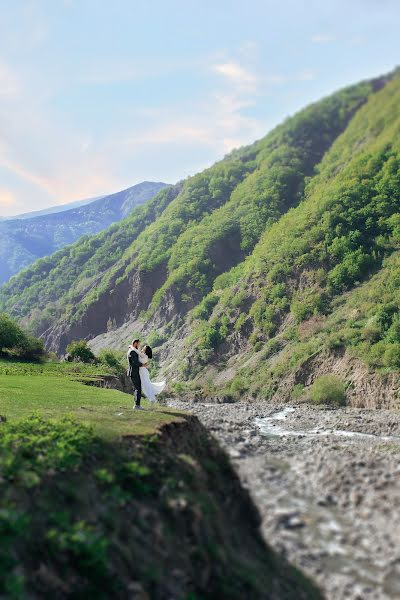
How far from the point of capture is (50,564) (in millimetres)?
8477

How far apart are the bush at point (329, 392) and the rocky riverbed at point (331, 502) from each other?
74.1ft

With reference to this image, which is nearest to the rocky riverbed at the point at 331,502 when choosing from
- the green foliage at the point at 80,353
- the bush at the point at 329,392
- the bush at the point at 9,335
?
the bush at the point at 329,392

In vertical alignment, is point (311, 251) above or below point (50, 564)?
above

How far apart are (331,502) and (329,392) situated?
41243mm

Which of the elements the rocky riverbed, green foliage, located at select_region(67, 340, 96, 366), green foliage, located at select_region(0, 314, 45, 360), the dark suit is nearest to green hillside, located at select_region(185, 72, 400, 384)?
green foliage, located at select_region(67, 340, 96, 366)

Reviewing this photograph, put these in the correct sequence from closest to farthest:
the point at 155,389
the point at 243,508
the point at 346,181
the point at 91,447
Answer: the point at 91,447 < the point at 243,508 < the point at 155,389 < the point at 346,181

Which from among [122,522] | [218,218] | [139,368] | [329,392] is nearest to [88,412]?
[139,368]

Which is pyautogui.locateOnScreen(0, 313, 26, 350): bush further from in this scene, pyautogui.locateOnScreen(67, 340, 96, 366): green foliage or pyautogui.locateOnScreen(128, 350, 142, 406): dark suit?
pyautogui.locateOnScreen(128, 350, 142, 406): dark suit

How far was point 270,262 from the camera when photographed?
323 ft

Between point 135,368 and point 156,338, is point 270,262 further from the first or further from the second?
point 135,368

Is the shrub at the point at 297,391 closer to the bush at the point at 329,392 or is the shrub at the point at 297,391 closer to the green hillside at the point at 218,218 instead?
the bush at the point at 329,392

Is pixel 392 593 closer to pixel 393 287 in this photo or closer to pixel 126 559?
pixel 126 559

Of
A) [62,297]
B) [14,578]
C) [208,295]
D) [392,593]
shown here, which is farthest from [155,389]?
[62,297]

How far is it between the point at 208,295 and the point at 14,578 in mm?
112317
